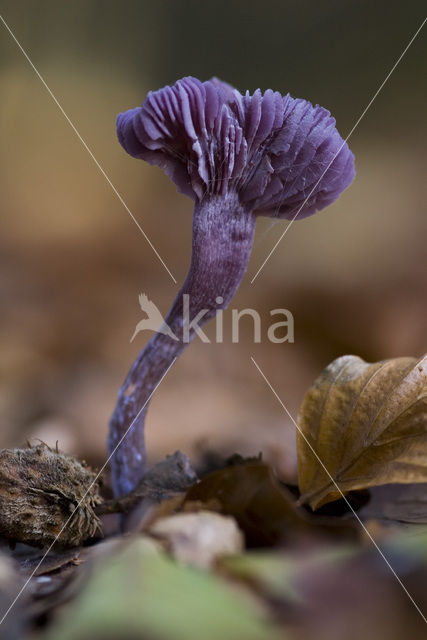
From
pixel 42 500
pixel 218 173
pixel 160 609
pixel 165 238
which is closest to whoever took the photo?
pixel 160 609

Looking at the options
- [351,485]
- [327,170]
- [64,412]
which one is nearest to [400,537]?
[351,485]

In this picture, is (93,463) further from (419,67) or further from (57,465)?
(419,67)

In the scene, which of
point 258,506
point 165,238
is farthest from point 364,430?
point 165,238

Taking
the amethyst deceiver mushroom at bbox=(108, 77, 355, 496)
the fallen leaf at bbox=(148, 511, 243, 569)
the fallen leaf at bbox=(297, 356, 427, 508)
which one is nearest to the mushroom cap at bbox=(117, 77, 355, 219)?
the amethyst deceiver mushroom at bbox=(108, 77, 355, 496)

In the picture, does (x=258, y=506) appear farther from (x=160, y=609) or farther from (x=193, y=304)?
(x=193, y=304)

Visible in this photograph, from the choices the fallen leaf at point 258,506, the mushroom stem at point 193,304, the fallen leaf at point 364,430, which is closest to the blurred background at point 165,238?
the mushroom stem at point 193,304

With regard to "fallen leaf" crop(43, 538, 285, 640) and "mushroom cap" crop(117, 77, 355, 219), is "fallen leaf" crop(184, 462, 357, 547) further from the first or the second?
"mushroom cap" crop(117, 77, 355, 219)
